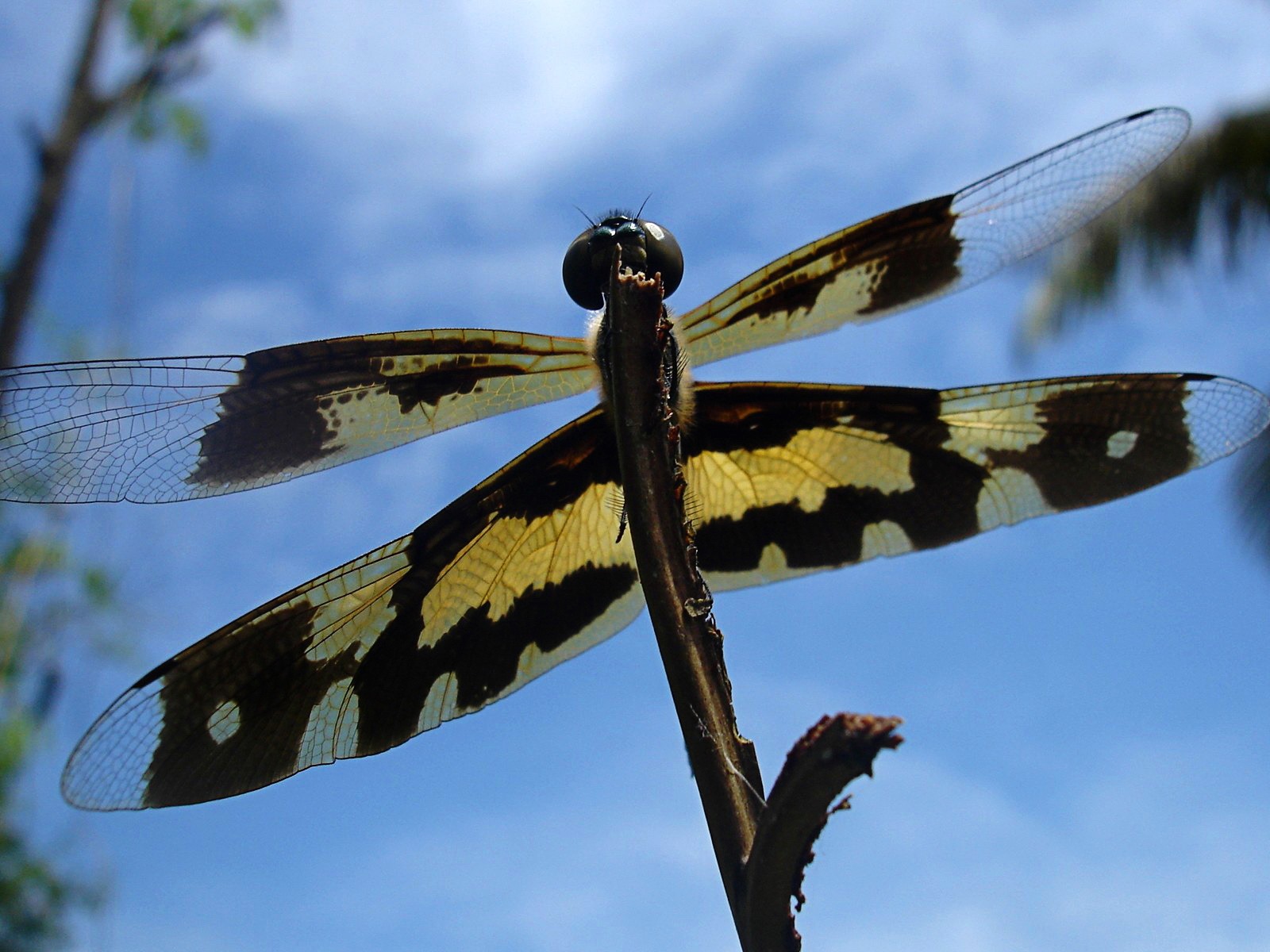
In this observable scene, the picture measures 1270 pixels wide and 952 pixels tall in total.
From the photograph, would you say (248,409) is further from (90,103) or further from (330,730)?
(90,103)

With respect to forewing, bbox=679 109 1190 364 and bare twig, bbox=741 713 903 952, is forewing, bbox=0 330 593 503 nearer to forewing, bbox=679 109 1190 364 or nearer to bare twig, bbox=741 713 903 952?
forewing, bbox=679 109 1190 364

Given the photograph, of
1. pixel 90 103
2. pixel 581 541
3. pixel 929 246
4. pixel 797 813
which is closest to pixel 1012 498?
pixel 929 246

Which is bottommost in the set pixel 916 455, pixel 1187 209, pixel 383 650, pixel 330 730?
pixel 330 730

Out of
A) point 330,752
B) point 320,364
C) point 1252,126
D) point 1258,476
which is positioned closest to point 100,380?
point 320,364

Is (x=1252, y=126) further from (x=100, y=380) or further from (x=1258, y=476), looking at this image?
(x=100, y=380)

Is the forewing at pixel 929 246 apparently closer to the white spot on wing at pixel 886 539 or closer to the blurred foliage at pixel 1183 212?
the white spot on wing at pixel 886 539

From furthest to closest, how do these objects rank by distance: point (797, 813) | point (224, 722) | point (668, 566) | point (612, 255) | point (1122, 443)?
point (1122, 443)
point (224, 722)
point (612, 255)
point (668, 566)
point (797, 813)

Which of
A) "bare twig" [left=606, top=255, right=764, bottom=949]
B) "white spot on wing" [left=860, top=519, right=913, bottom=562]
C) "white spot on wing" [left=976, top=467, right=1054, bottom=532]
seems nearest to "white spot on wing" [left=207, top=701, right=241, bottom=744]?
"bare twig" [left=606, top=255, right=764, bottom=949]
